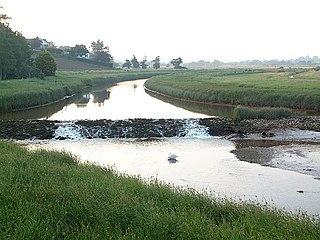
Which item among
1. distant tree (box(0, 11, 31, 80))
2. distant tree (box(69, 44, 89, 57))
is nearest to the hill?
distant tree (box(69, 44, 89, 57))

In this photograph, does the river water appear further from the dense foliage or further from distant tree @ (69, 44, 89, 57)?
distant tree @ (69, 44, 89, 57)

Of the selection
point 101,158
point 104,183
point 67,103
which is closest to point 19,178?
point 104,183

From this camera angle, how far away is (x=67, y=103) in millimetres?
53094

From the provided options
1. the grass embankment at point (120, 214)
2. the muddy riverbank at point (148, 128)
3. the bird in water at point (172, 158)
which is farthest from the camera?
the muddy riverbank at point (148, 128)

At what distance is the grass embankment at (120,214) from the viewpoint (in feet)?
27.7

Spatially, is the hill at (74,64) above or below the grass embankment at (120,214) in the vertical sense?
below

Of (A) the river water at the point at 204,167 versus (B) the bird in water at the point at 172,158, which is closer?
(A) the river water at the point at 204,167

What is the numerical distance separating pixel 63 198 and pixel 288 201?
815 centimetres

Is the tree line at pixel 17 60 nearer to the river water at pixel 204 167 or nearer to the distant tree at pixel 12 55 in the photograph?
the distant tree at pixel 12 55

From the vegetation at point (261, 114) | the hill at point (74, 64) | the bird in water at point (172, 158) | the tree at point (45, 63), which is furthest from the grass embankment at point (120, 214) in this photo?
the hill at point (74, 64)

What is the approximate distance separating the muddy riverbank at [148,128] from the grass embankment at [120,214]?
58.1 feet

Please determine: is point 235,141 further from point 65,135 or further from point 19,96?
point 19,96

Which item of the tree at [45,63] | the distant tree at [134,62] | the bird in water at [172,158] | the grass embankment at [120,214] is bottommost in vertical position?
the distant tree at [134,62]

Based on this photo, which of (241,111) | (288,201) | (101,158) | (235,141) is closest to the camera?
(288,201)
